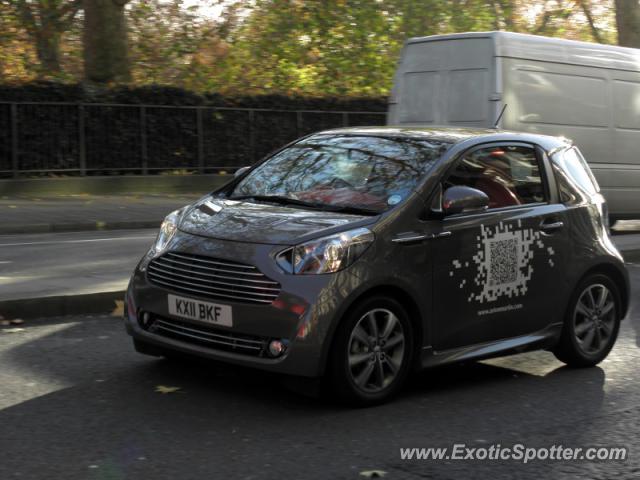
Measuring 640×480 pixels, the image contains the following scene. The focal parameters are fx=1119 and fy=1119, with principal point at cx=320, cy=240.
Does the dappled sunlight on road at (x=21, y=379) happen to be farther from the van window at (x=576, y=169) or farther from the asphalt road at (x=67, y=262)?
the van window at (x=576, y=169)

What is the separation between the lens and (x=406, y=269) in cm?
606

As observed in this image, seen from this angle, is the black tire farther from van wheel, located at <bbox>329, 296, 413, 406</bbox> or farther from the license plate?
van wheel, located at <bbox>329, 296, 413, 406</bbox>

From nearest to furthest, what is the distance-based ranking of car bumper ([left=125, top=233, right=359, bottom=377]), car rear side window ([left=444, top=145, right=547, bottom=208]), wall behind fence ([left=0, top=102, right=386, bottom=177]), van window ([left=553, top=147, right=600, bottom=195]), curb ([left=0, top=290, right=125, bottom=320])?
car bumper ([left=125, top=233, right=359, bottom=377]), car rear side window ([left=444, top=145, right=547, bottom=208]), van window ([left=553, top=147, right=600, bottom=195]), curb ([left=0, top=290, right=125, bottom=320]), wall behind fence ([left=0, top=102, right=386, bottom=177])

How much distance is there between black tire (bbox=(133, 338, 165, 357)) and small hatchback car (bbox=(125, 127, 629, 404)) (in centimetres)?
1

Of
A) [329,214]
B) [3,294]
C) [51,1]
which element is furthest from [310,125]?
[329,214]

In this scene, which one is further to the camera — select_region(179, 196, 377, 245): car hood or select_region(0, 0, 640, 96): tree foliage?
select_region(0, 0, 640, 96): tree foliage

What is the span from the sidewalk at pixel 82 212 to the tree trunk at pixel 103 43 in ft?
12.3

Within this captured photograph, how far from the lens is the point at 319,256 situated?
579cm

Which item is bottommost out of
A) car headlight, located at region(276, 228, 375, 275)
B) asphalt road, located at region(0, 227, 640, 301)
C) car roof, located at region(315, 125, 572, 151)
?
asphalt road, located at region(0, 227, 640, 301)

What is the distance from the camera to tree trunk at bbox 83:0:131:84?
24.1m

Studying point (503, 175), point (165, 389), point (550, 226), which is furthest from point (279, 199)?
point (550, 226)

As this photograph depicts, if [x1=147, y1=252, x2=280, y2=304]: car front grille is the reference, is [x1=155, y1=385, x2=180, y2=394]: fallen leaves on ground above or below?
below

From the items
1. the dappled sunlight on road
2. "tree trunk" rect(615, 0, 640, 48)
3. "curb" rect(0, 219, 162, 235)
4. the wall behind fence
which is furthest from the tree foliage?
the dappled sunlight on road

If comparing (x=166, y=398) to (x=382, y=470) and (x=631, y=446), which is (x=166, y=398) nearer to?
(x=382, y=470)
